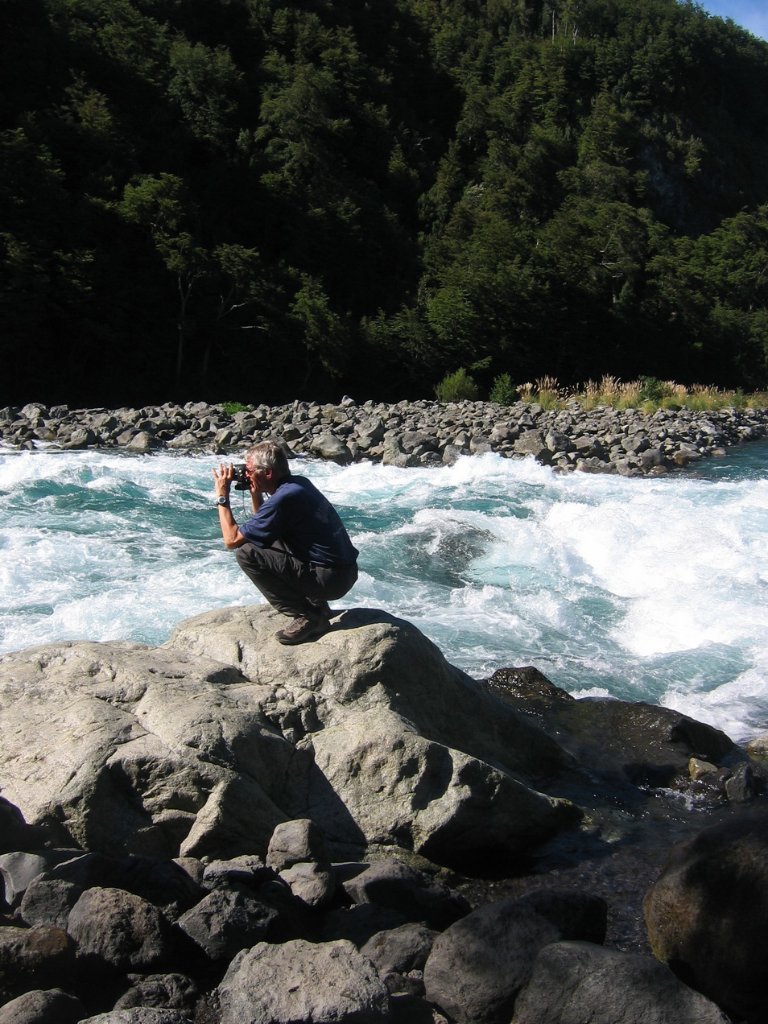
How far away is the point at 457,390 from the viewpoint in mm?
25469

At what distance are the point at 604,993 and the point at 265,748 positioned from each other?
185 centimetres

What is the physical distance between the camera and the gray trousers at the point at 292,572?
465 cm

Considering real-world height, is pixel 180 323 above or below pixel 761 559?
above

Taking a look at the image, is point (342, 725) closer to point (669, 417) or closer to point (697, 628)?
point (697, 628)

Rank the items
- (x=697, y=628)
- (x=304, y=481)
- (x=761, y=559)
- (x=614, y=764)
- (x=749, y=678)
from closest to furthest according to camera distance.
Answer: (x=304, y=481)
(x=614, y=764)
(x=749, y=678)
(x=697, y=628)
(x=761, y=559)

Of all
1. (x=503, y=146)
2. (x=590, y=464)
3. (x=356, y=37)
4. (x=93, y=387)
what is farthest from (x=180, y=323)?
(x=356, y=37)

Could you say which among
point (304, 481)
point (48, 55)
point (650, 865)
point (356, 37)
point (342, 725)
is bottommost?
point (650, 865)

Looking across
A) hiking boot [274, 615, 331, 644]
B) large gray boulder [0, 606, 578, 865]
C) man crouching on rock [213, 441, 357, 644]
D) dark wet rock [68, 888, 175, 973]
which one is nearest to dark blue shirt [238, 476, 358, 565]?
man crouching on rock [213, 441, 357, 644]

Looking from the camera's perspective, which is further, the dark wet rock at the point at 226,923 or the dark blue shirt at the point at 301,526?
the dark blue shirt at the point at 301,526

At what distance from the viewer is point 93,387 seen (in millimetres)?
26438

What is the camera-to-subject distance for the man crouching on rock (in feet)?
15.1

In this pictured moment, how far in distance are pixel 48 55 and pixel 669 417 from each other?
2247 centimetres

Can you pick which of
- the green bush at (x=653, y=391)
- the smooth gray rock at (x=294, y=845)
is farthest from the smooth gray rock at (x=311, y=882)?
the green bush at (x=653, y=391)

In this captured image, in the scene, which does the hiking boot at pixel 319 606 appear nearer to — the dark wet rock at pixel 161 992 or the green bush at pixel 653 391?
the dark wet rock at pixel 161 992
